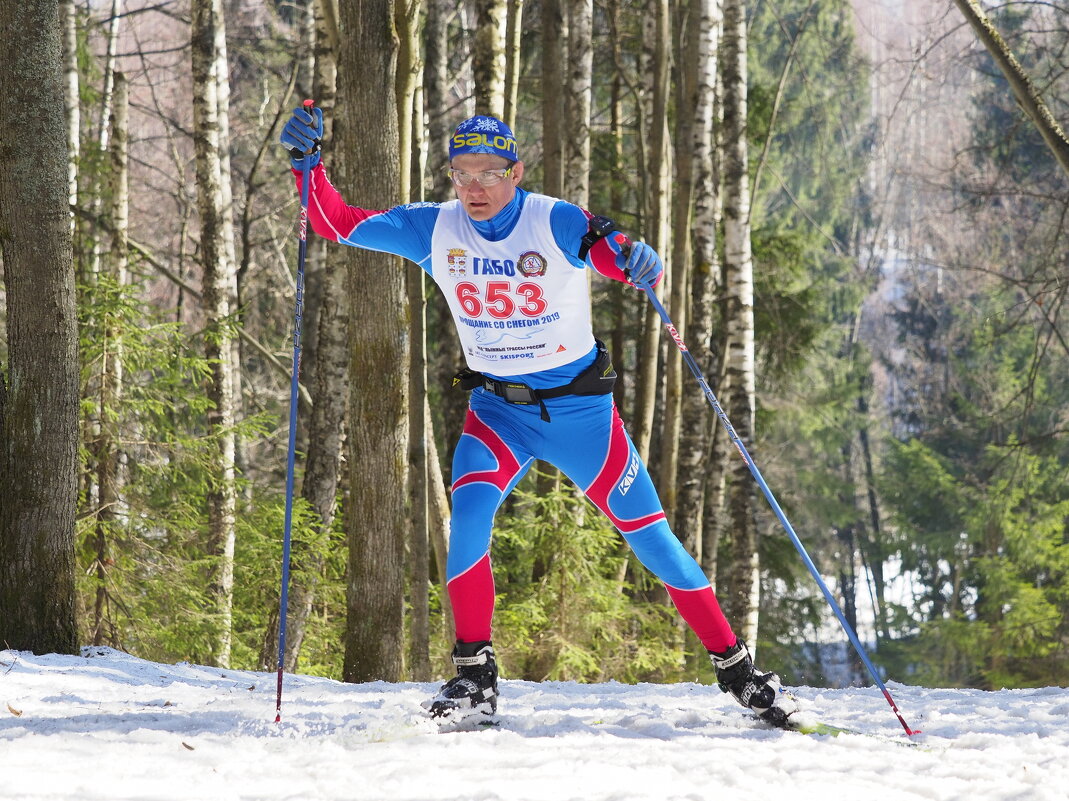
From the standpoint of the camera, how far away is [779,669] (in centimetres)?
1502

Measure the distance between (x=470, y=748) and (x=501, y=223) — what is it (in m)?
1.88

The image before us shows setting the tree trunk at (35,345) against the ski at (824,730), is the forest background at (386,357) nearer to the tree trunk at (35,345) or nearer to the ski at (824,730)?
the tree trunk at (35,345)

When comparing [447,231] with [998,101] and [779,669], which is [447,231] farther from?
[998,101]

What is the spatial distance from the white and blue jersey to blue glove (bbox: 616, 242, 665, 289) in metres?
0.05

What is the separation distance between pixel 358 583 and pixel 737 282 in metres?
6.37

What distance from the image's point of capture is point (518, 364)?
3918 mm

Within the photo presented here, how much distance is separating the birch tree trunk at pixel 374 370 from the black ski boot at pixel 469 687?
200cm

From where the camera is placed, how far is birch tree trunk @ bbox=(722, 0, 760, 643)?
10711mm

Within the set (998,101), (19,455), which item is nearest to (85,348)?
(19,455)

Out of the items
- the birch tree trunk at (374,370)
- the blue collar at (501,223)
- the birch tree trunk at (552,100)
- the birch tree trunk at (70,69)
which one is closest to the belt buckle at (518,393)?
the blue collar at (501,223)

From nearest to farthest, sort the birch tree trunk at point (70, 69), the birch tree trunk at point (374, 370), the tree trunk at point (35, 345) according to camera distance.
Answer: the tree trunk at point (35, 345) < the birch tree trunk at point (374, 370) < the birch tree trunk at point (70, 69)

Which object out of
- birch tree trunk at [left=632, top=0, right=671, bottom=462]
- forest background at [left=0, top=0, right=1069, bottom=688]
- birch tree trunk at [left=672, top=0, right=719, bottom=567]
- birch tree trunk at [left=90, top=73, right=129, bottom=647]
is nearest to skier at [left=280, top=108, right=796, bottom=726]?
forest background at [left=0, top=0, right=1069, bottom=688]

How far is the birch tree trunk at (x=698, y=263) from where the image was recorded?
432 inches

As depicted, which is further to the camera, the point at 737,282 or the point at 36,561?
the point at 737,282
